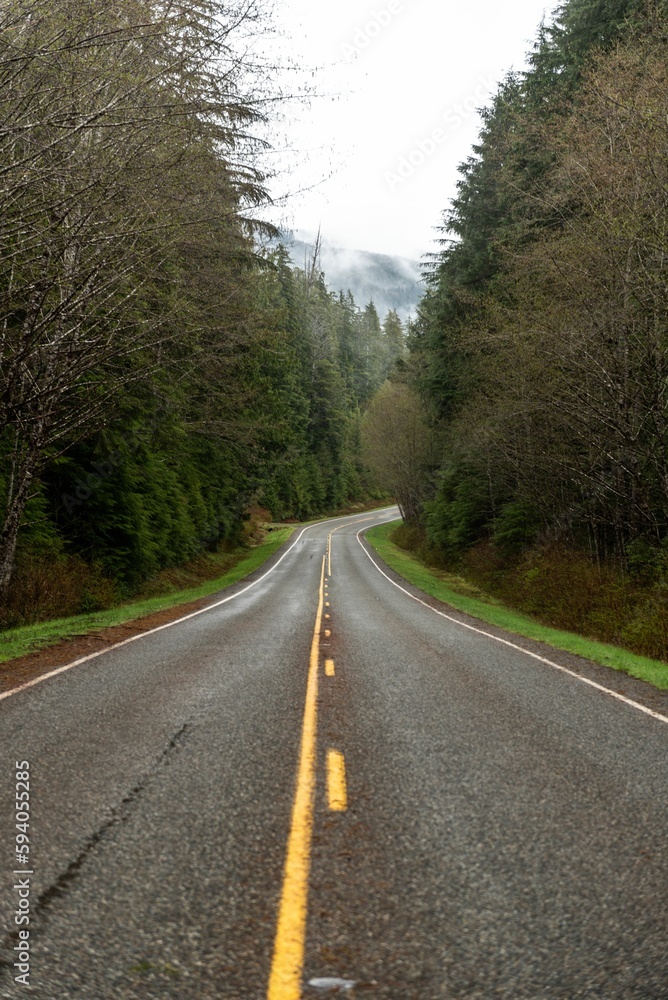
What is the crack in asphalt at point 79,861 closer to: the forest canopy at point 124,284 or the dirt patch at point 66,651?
the dirt patch at point 66,651

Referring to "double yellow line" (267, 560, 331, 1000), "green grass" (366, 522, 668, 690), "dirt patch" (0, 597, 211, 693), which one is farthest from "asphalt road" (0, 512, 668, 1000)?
"green grass" (366, 522, 668, 690)

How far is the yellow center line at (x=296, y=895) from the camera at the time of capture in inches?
99.9

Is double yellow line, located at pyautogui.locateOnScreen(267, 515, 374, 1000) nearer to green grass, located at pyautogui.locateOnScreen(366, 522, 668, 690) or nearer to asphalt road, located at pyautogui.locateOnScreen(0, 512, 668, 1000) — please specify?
asphalt road, located at pyautogui.locateOnScreen(0, 512, 668, 1000)

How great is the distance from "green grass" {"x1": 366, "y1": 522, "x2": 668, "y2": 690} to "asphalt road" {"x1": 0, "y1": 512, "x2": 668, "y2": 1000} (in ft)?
7.96

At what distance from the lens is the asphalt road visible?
263 cm

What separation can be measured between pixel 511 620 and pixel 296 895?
14576 mm

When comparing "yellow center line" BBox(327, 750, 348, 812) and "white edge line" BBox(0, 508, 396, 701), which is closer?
"yellow center line" BBox(327, 750, 348, 812)

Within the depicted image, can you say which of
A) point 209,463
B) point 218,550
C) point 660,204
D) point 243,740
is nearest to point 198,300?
point 660,204

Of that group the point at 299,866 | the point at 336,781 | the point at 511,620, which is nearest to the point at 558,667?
the point at 336,781

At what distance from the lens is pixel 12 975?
2.58 m

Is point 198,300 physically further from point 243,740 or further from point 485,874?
point 485,874

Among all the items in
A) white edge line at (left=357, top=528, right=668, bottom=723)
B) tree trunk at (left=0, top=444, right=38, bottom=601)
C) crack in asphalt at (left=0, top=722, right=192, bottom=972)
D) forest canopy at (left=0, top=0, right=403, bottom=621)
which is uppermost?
forest canopy at (left=0, top=0, right=403, bottom=621)

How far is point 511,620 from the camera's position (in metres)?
16.9

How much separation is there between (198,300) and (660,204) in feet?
34.1
